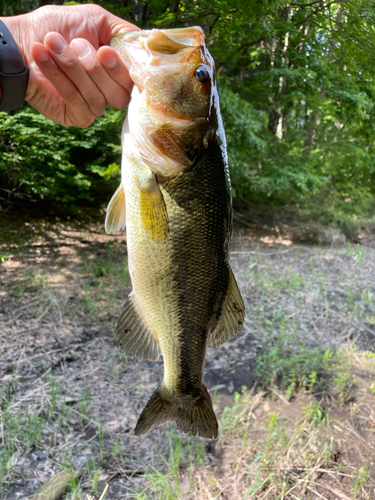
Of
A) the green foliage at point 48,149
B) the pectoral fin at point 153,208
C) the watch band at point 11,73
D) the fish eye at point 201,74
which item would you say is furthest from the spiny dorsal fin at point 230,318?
the green foliage at point 48,149

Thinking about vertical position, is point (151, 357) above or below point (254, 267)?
above

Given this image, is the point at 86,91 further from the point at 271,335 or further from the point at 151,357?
the point at 271,335

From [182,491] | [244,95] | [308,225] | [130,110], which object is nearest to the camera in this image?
[130,110]

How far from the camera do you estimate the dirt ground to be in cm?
287

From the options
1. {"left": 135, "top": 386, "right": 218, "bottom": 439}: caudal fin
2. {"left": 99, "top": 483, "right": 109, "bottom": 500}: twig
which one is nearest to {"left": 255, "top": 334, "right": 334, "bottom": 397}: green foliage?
{"left": 99, "top": 483, "right": 109, "bottom": 500}: twig

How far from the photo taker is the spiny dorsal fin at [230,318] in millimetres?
1562

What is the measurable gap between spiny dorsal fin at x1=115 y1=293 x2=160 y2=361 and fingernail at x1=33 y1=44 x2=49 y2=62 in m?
0.97

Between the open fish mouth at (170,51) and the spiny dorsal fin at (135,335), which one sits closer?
the open fish mouth at (170,51)

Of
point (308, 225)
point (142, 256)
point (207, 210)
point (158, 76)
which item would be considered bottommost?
point (308, 225)

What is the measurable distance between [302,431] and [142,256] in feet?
8.62

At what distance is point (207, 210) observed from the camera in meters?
1.36

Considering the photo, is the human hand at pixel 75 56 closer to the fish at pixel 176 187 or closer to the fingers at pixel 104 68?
Answer: the fingers at pixel 104 68

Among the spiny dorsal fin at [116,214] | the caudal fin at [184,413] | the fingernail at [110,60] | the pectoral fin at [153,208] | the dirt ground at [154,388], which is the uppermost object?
the fingernail at [110,60]

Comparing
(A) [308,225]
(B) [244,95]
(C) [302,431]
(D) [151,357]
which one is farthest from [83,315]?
(A) [308,225]
